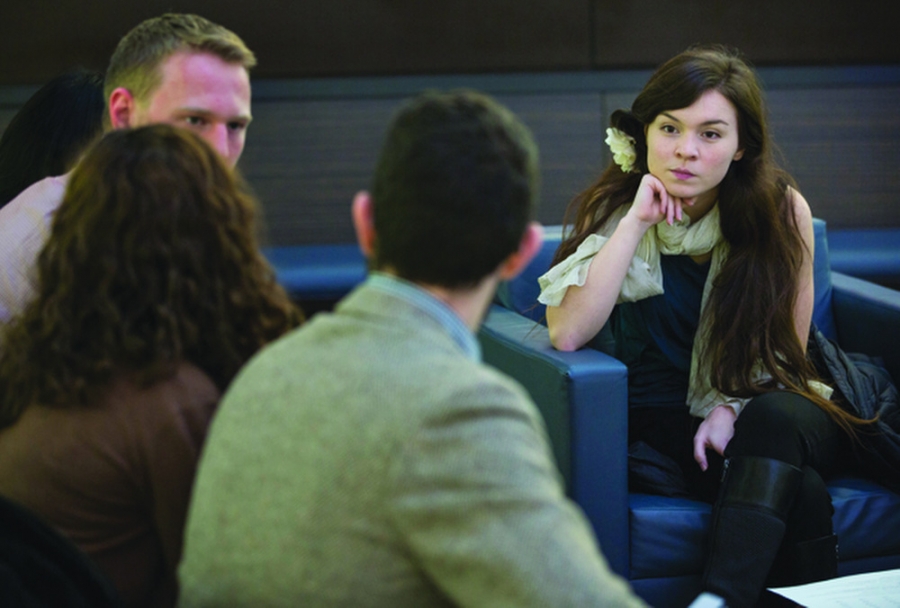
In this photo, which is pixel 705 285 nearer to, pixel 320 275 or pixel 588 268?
pixel 588 268

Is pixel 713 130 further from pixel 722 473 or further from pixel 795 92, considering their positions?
pixel 795 92

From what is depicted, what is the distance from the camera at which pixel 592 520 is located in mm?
2012

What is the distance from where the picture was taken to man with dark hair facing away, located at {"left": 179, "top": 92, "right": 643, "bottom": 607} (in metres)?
0.82

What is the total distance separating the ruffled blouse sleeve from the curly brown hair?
1084 mm

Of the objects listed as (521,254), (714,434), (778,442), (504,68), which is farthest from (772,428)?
(504,68)

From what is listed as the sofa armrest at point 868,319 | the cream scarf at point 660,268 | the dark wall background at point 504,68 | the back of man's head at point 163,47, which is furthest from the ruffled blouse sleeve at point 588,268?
the dark wall background at point 504,68

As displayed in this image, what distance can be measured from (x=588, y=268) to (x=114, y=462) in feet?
4.20

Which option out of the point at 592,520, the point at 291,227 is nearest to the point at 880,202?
the point at 291,227

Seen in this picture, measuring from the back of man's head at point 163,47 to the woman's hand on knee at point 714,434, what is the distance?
1152 mm

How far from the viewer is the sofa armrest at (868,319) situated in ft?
8.02

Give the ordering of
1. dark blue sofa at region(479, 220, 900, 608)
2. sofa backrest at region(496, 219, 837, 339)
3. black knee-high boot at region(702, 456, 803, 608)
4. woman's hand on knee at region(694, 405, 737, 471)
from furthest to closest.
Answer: sofa backrest at region(496, 219, 837, 339) < woman's hand on knee at region(694, 405, 737, 471) < dark blue sofa at region(479, 220, 900, 608) < black knee-high boot at region(702, 456, 803, 608)

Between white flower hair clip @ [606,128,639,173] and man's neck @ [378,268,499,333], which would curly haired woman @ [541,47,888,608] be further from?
man's neck @ [378,268,499,333]

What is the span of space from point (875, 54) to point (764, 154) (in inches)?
83.6

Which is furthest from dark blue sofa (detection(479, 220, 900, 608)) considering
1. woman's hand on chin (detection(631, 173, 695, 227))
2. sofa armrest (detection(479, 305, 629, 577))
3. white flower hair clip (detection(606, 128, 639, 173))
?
white flower hair clip (detection(606, 128, 639, 173))
